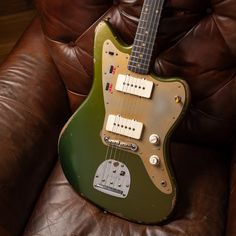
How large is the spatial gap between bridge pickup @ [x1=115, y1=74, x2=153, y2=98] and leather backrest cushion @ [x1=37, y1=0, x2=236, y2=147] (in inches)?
3.3

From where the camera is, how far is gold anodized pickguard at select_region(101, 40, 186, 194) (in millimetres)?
968

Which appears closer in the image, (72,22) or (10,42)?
(72,22)

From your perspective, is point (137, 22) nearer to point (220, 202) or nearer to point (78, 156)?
point (78, 156)

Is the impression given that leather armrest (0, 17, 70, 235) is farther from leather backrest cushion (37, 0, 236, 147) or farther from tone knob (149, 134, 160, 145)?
tone knob (149, 134, 160, 145)

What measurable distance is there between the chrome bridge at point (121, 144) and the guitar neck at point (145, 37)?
0.19 metres

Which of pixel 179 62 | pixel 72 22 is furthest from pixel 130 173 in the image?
pixel 72 22

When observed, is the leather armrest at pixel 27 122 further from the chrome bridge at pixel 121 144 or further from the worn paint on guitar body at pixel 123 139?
the chrome bridge at pixel 121 144

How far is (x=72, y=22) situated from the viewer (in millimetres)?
1088

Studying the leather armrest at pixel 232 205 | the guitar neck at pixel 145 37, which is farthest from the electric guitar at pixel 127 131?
the leather armrest at pixel 232 205

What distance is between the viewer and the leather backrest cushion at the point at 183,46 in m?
0.97

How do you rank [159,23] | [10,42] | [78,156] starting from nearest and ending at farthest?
[159,23] < [78,156] < [10,42]

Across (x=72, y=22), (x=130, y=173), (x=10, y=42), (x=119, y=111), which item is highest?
(x=72, y=22)

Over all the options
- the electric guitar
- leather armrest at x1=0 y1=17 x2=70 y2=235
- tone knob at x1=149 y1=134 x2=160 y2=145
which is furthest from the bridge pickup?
leather armrest at x1=0 y1=17 x2=70 y2=235

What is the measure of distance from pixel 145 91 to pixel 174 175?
0.23 metres
